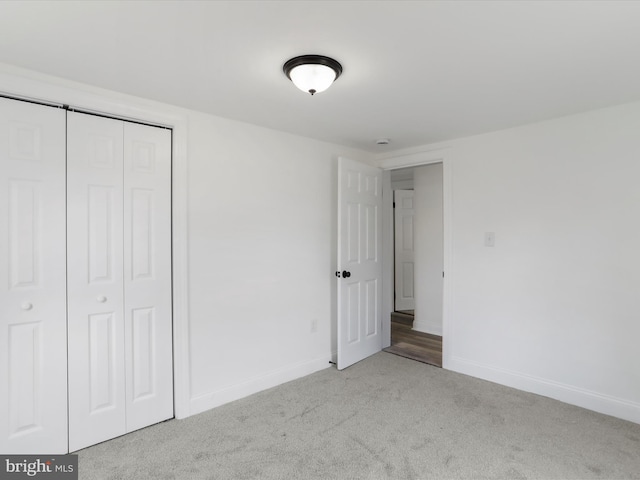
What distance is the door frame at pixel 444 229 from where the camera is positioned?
11.2 feet

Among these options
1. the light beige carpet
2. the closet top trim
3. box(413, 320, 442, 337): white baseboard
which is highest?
the closet top trim

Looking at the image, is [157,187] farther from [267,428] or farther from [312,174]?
[267,428]

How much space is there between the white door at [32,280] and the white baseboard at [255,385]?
0.83m

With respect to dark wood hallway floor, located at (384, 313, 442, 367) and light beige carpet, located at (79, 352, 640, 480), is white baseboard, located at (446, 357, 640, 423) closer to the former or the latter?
light beige carpet, located at (79, 352, 640, 480)

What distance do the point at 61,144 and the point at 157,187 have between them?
58cm

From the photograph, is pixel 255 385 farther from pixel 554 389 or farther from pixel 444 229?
pixel 554 389

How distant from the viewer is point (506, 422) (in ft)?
7.93

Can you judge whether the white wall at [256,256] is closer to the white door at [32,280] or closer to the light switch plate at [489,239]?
the white door at [32,280]

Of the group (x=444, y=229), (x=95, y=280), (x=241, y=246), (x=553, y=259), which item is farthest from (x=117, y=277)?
(x=553, y=259)

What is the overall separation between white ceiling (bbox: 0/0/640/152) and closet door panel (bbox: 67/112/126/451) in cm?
40

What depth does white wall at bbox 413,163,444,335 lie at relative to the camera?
4.70 metres

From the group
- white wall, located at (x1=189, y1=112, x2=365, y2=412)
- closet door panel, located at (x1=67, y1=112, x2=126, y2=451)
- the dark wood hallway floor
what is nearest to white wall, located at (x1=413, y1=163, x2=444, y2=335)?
the dark wood hallway floor

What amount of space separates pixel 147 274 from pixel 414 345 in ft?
10.3

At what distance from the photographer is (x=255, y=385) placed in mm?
2891
